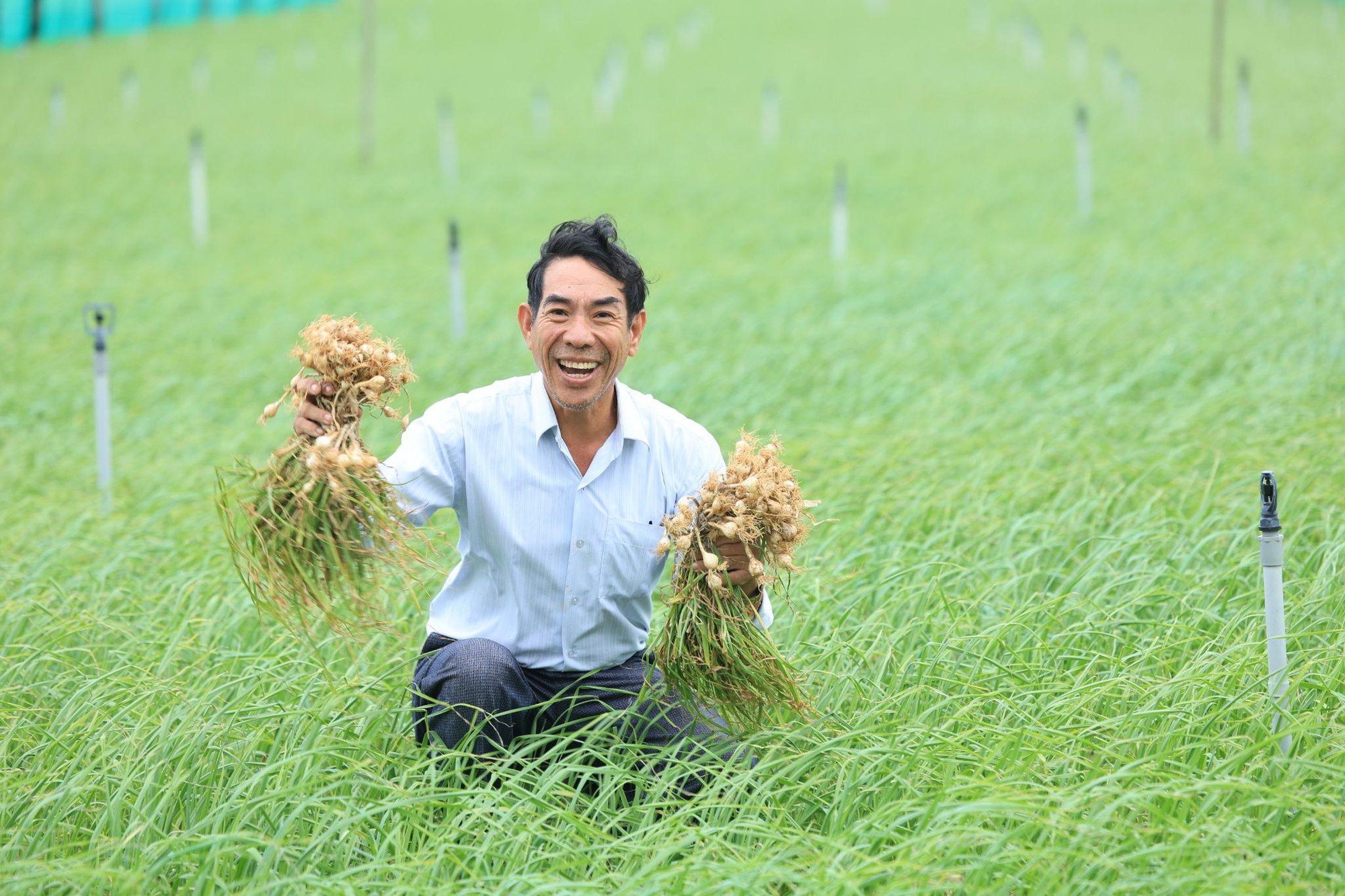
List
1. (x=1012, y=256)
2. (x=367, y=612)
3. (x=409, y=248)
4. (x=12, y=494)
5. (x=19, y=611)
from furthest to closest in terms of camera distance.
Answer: (x=409, y=248), (x=1012, y=256), (x=12, y=494), (x=19, y=611), (x=367, y=612)

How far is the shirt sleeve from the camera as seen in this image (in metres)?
2.70

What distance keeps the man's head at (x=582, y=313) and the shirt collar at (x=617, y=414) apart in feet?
0.13

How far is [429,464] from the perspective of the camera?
108 inches

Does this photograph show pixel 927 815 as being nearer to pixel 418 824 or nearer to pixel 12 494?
pixel 418 824

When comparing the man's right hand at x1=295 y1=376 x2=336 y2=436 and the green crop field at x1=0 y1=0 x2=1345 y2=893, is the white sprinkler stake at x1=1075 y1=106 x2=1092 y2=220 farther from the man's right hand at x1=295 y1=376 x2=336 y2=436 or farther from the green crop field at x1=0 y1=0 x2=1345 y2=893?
the man's right hand at x1=295 y1=376 x2=336 y2=436

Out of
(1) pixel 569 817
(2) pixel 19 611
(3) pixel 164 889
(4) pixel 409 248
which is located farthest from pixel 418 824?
(4) pixel 409 248

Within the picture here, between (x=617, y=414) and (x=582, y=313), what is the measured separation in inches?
10.4

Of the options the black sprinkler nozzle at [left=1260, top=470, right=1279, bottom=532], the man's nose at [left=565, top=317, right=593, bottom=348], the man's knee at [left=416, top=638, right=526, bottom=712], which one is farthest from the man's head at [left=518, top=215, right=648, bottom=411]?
the black sprinkler nozzle at [left=1260, top=470, right=1279, bottom=532]

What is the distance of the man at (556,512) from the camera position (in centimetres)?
274

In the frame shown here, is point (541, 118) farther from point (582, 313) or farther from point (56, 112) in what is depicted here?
point (582, 313)

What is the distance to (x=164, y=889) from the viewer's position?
7.75 feet

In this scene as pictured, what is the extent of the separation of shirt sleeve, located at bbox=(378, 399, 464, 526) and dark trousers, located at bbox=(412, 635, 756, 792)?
1.04ft

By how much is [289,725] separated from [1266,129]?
1484cm

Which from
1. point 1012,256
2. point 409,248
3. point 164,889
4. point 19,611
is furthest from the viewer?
point 409,248
